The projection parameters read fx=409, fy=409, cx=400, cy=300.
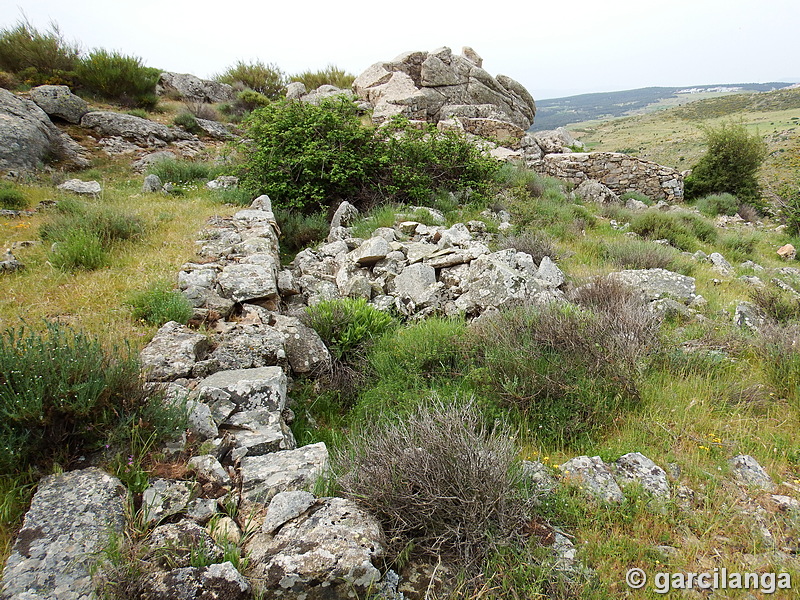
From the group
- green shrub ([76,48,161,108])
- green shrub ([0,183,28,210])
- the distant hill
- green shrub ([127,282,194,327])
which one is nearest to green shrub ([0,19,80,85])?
green shrub ([76,48,161,108])

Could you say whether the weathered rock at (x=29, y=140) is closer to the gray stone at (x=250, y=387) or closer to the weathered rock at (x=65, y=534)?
the gray stone at (x=250, y=387)

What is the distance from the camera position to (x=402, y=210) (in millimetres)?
8227

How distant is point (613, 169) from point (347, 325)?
13.8m

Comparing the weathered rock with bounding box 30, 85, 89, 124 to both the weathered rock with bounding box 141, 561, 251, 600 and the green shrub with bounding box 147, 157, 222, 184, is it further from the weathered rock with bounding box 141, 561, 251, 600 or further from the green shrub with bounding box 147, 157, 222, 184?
the weathered rock with bounding box 141, 561, 251, 600

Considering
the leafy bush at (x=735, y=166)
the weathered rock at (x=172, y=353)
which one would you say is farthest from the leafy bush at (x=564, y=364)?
the leafy bush at (x=735, y=166)

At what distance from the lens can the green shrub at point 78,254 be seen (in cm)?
466

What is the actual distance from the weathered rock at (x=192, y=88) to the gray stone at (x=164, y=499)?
64.4ft

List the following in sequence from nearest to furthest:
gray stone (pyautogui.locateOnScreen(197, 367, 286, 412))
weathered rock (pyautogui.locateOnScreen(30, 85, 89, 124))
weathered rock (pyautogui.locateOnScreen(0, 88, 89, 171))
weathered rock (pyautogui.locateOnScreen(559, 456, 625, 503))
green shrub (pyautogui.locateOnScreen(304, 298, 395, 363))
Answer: weathered rock (pyautogui.locateOnScreen(559, 456, 625, 503)), gray stone (pyautogui.locateOnScreen(197, 367, 286, 412)), green shrub (pyautogui.locateOnScreen(304, 298, 395, 363)), weathered rock (pyautogui.locateOnScreen(0, 88, 89, 171)), weathered rock (pyautogui.locateOnScreen(30, 85, 89, 124))

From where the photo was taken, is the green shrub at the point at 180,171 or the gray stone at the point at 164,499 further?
the green shrub at the point at 180,171

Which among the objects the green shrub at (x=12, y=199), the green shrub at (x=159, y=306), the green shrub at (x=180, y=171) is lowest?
the green shrub at (x=159, y=306)

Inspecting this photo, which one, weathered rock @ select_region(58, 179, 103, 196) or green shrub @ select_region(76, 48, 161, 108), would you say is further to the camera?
green shrub @ select_region(76, 48, 161, 108)

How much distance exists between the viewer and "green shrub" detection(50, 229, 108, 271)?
4.66 meters

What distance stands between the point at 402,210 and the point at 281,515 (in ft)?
22.5

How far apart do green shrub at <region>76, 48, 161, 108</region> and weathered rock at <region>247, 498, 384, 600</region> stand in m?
18.2
